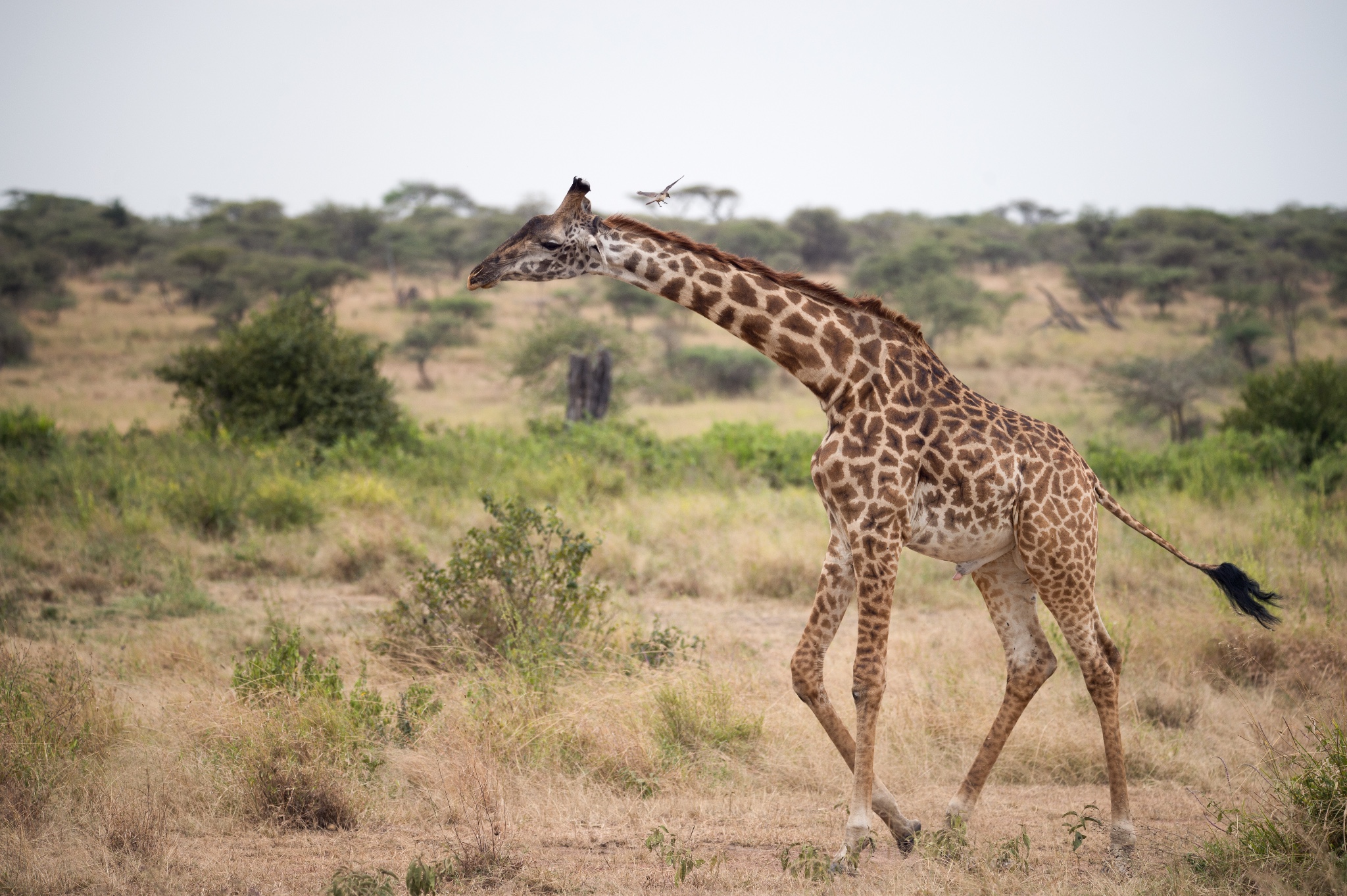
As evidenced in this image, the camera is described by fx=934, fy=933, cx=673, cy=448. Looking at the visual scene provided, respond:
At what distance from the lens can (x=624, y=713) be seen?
17.3 ft

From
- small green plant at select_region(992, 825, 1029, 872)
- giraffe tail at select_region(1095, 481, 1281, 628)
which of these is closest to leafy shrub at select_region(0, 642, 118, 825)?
small green plant at select_region(992, 825, 1029, 872)

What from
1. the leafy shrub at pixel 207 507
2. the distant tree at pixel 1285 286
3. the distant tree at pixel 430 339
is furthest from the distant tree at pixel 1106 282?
the leafy shrub at pixel 207 507

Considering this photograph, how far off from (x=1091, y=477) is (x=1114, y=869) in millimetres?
1775

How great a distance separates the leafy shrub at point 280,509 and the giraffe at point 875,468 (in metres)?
6.79

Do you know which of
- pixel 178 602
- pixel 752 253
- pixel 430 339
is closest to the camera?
pixel 178 602

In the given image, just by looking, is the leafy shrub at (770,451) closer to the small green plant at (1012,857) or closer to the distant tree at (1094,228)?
the small green plant at (1012,857)

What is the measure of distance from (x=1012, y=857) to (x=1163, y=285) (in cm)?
3851

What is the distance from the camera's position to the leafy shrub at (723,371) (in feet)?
88.0

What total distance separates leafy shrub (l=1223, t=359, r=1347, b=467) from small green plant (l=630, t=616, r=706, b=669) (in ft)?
32.0

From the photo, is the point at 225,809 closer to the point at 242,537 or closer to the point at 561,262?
the point at 561,262

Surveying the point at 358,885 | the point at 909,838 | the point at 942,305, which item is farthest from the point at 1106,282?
the point at 358,885

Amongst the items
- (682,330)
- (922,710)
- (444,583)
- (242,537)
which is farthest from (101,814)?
(682,330)

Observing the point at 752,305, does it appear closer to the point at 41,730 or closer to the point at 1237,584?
the point at 1237,584

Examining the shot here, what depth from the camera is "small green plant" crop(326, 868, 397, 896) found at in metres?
3.59
